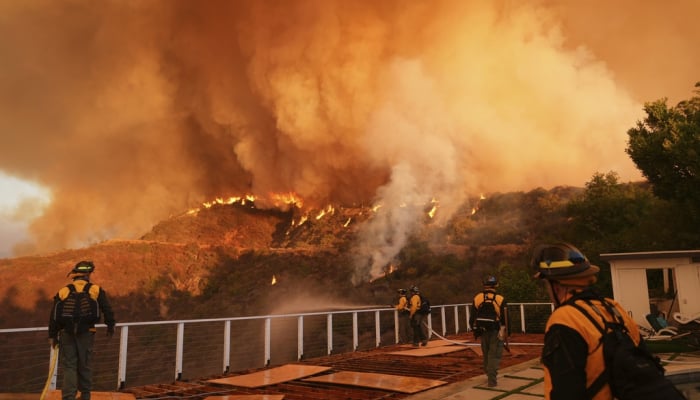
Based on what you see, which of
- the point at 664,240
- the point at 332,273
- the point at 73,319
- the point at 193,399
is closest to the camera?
the point at 73,319

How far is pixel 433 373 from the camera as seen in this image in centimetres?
815

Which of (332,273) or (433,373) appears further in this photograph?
(332,273)

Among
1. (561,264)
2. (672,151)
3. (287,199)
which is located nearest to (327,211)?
(287,199)

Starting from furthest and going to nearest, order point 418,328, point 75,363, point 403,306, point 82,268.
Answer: point 403,306, point 418,328, point 82,268, point 75,363

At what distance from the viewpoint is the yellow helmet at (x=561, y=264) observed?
7.16 ft

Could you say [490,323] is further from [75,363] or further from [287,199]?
[287,199]

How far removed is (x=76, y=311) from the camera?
5512 mm

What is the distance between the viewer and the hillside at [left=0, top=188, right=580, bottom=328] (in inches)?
1740

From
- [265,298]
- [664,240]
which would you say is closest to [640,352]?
[664,240]

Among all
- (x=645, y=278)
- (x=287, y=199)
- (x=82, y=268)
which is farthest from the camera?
(x=287, y=199)

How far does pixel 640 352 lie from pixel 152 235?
308 feet

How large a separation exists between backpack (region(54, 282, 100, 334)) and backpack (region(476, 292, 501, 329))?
5.70 m

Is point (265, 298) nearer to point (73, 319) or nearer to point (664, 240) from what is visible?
point (664, 240)

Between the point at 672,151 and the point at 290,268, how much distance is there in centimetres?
4689
